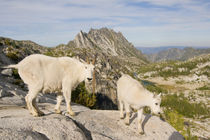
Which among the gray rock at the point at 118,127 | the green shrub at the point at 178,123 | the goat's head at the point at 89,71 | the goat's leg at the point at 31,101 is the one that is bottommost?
the green shrub at the point at 178,123

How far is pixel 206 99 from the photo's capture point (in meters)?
182

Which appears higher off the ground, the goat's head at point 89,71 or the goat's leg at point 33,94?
the goat's head at point 89,71

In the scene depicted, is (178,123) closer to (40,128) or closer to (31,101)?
(40,128)

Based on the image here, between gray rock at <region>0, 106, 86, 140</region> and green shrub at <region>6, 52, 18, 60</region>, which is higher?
green shrub at <region>6, 52, 18, 60</region>

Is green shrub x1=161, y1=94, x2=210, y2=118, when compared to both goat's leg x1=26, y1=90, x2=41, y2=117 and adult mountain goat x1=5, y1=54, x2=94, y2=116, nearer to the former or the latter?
adult mountain goat x1=5, y1=54, x2=94, y2=116

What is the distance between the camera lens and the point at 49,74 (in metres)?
8.90

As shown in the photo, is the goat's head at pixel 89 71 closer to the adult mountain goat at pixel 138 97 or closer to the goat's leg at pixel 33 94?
the goat's leg at pixel 33 94

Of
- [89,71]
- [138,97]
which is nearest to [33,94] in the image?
[89,71]

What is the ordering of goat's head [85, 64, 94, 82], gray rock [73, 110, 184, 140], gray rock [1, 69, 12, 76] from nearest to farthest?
goat's head [85, 64, 94, 82]
gray rock [73, 110, 184, 140]
gray rock [1, 69, 12, 76]

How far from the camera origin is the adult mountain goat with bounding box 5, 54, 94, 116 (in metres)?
8.43

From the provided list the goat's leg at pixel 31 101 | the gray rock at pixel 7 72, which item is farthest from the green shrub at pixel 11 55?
the goat's leg at pixel 31 101

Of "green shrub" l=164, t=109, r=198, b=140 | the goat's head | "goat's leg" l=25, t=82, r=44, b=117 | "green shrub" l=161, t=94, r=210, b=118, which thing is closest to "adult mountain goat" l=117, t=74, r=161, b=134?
the goat's head

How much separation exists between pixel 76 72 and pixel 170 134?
8668 millimetres

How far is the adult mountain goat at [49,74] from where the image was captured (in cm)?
843
